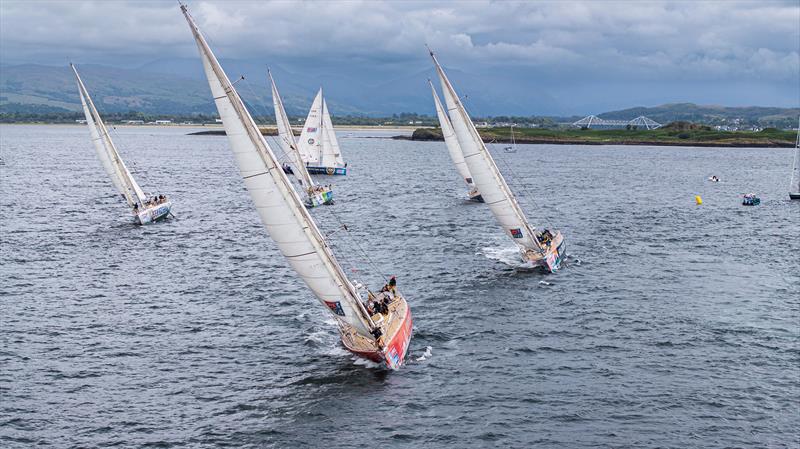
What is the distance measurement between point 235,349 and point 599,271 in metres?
29.9

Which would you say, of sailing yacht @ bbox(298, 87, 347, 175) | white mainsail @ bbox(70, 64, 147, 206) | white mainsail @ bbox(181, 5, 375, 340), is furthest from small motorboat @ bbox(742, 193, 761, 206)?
white mainsail @ bbox(181, 5, 375, 340)

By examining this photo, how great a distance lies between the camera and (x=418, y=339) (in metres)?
41.8

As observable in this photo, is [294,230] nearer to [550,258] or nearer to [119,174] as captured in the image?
[550,258]

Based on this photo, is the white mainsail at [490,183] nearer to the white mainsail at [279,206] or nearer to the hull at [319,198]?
the white mainsail at [279,206]

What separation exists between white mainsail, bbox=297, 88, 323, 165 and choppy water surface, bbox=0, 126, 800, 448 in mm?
41123

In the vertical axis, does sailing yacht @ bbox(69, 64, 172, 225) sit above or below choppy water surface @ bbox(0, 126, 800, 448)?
above

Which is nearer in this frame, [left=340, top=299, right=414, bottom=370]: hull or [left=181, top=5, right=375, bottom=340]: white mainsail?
[left=181, top=5, right=375, bottom=340]: white mainsail

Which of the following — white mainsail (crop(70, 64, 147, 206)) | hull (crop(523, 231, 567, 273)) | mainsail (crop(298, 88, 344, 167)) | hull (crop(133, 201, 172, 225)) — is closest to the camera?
hull (crop(523, 231, 567, 273))

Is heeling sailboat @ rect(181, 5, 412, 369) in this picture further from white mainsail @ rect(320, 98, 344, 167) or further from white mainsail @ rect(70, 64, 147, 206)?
white mainsail @ rect(320, 98, 344, 167)

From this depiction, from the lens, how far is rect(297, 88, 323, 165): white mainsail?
12169cm

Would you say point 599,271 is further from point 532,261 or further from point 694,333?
point 694,333

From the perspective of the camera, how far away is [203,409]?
32.9 meters

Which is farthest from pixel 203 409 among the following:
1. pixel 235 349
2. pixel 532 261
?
pixel 532 261

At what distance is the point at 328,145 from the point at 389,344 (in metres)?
92.1
